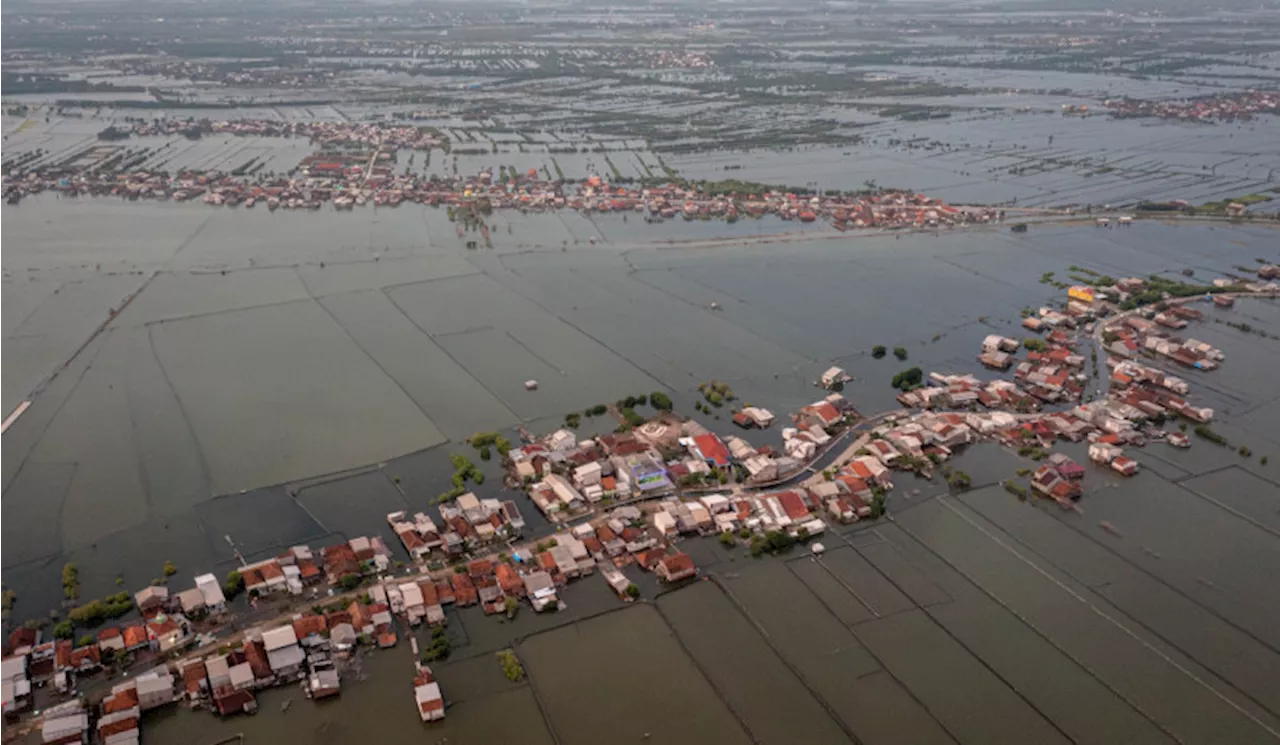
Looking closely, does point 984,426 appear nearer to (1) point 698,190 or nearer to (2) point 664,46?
(1) point 698,190

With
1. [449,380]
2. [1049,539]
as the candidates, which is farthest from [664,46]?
[1049,539]

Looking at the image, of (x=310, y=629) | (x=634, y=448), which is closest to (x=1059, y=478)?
(x=634, y=448)

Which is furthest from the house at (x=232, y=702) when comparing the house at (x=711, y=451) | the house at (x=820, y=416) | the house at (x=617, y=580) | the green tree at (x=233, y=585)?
the house at (x=820, y=416)

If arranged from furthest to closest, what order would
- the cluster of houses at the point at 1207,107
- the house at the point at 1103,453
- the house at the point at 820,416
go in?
the cluster of houses at the point at 1207,107, the house at the point at 820,416, the house at the point at 1103,453

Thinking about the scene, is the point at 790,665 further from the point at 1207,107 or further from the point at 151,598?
the point at 1207,107

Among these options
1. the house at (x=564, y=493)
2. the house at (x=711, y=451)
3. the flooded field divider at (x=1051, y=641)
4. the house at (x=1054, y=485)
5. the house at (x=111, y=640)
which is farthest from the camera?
the house at (x=711, y=451)

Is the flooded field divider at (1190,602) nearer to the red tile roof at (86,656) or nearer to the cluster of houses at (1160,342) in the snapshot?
the cluster of houses at (1160,342)
